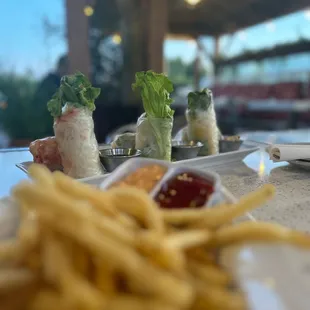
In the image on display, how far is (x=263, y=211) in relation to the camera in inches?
35.0

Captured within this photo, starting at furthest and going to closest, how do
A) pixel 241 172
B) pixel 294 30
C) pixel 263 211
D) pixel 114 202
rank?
pixel 294 30 < pixel 241 172 < pixel 263 211 < pixel 114 202

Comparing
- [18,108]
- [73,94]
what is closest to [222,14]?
[18,108]

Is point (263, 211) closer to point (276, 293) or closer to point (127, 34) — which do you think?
point (276, 293)

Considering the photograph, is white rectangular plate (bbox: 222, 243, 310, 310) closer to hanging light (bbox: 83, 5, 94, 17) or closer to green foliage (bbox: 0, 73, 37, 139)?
green foliage (bbox: 0, 73, 37, 139)

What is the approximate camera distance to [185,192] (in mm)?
765

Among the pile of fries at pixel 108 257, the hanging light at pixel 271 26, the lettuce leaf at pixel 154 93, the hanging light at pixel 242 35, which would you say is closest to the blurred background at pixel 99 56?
the hanging light at pixel 271 26

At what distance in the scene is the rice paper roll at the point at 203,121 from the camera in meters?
1.47

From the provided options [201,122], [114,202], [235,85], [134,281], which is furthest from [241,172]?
[235,85]

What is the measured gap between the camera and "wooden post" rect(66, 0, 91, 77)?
4.66 m

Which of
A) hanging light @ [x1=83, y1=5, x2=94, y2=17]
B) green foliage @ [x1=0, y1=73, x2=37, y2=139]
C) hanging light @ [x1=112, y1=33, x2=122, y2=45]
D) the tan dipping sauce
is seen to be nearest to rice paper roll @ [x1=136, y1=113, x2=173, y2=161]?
the tan dipping sauce

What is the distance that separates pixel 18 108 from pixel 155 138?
4037 mm

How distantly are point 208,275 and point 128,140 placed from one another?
3.11 feet

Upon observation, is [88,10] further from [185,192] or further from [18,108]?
[185,192]

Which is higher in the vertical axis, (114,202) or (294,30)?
(294,30)
